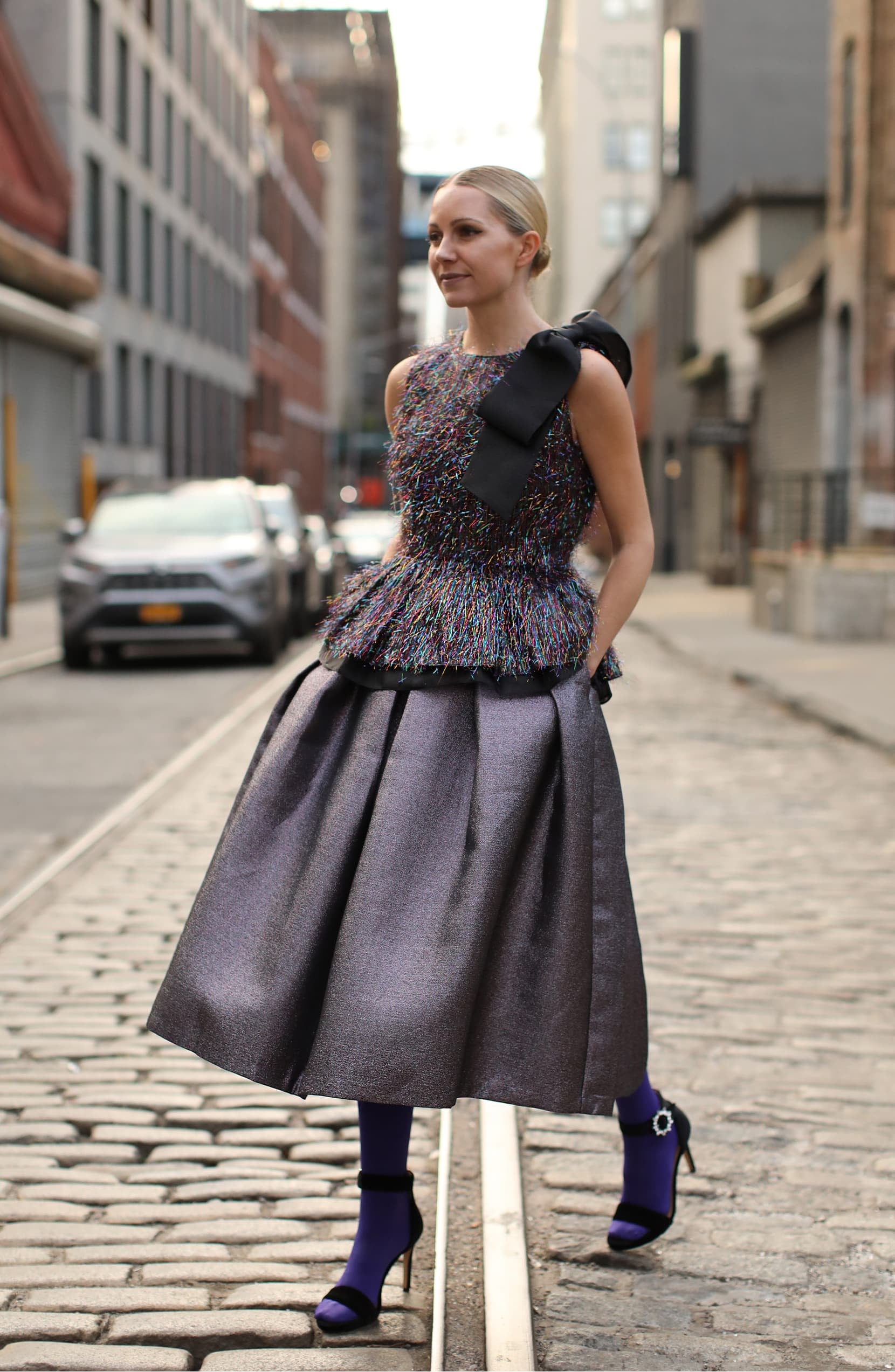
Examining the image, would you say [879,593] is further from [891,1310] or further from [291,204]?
[291,204]

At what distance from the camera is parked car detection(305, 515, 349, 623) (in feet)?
67.4

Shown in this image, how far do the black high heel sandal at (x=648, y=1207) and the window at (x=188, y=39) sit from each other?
46.0 m

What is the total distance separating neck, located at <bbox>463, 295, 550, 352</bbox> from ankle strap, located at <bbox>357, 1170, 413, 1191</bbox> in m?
1.38

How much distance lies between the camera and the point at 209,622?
1582 centimetres

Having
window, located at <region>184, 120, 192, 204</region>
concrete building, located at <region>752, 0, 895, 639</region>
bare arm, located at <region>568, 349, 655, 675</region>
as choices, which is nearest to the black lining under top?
bare arm, located at <region>568, 349, 655, 675</region>

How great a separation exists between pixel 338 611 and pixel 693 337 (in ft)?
127

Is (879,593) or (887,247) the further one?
(887,247)

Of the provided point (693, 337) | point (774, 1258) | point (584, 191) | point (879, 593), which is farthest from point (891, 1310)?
point (584, 191)

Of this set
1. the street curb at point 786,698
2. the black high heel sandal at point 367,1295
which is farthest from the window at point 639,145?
the black high heel sandal at point 367,1295

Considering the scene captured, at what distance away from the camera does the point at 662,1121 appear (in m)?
3.13

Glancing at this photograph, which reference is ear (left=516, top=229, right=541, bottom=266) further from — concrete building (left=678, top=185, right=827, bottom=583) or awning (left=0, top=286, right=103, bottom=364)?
concrete building (left=678, top=185, right=827, bottom=583)

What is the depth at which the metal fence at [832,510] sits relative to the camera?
66.2 ft

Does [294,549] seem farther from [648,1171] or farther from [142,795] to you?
[648,1171]

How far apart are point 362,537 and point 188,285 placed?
16417 millimetres
